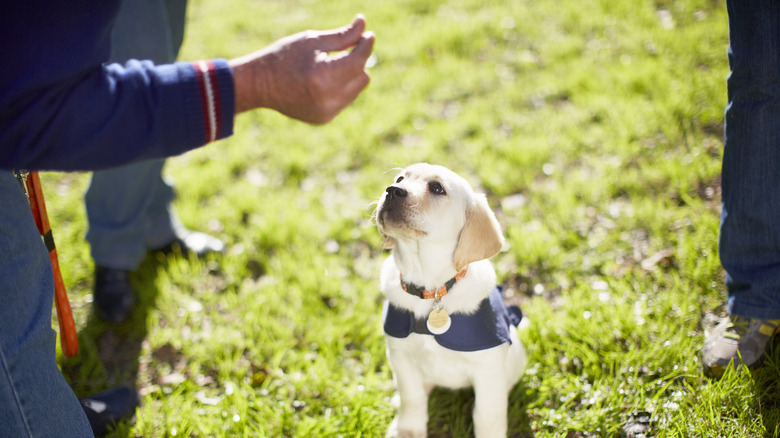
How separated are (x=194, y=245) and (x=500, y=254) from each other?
1.85 meters

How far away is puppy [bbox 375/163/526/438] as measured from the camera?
6.22ft

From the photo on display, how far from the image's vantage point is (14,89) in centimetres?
133

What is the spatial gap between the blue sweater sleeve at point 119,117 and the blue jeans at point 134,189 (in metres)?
1.39

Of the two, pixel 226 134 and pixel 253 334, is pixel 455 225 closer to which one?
pixel 226 134

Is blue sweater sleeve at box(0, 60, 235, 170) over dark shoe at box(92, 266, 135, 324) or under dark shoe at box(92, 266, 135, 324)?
over

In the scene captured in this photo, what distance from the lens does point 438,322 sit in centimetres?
194

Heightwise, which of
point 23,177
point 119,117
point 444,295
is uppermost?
point 119,117

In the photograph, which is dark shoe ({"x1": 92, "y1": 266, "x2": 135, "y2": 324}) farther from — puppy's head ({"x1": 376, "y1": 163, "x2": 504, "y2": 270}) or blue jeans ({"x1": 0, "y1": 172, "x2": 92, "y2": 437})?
puppy's head ({"x1": 376, "y1": 163, "x2": 504, "y2": 270})

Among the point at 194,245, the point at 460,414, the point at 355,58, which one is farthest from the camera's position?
the point at 194,245

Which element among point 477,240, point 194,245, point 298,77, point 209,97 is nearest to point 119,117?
point 209,97

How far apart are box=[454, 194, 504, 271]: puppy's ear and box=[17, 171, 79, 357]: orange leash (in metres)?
1.46

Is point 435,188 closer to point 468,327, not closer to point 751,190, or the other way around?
point 468,327

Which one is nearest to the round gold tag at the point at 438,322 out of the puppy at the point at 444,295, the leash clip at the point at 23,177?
the puppy at the point at 444,295

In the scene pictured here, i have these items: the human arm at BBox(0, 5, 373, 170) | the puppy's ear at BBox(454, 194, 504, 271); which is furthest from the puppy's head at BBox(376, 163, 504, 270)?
the human arm at BBox(0, 5, 373, 170)
